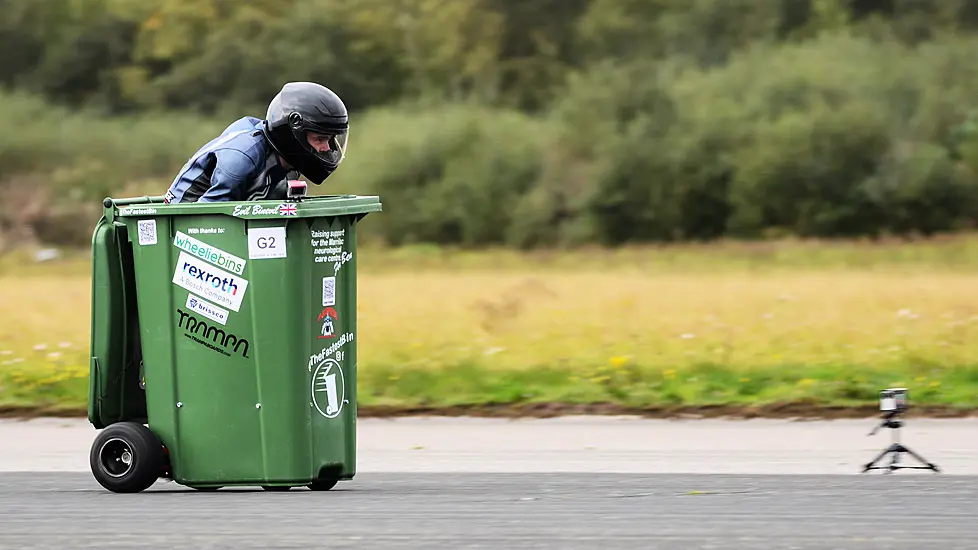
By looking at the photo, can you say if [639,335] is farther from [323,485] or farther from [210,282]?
[210,282]

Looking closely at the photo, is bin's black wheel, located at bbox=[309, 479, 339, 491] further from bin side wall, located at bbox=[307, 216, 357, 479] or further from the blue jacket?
the blue jacket

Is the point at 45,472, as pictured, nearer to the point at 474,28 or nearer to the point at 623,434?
the point at 623,434

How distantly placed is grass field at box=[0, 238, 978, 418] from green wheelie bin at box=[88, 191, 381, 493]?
160 inches

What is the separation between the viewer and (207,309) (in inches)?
285

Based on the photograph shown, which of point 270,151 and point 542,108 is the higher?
point 542,108

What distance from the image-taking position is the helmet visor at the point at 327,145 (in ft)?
24.2

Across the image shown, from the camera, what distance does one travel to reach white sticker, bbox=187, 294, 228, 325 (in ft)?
23.6

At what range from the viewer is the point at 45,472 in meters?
8.80

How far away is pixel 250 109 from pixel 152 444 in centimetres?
2975

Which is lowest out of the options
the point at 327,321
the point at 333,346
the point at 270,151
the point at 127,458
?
the point at 127,458

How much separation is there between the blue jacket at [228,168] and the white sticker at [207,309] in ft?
1.44

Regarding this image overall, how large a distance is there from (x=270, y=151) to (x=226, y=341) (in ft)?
2.92

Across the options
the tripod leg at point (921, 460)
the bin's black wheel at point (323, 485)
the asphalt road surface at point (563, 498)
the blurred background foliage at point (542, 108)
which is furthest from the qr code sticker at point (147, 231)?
the blurred background foliage at point (542, 108)

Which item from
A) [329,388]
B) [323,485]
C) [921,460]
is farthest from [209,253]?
[921,460]
